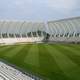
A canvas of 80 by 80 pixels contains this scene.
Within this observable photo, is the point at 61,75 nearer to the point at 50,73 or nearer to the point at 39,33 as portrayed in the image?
the point at 50,73

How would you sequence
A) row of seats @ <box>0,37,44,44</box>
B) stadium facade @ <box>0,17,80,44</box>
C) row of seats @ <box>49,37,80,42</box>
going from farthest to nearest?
1. stadium facade @ <box>0,17,80,44</box>
2. row of seats @ <box>0,37,44,44</box>
3. row of seats @ <box>49,37,80,42</box>

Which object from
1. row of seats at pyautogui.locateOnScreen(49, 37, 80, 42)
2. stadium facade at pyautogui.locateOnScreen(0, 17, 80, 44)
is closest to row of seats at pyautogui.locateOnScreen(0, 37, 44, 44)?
stadium facade at pyautogui.locateOnScreen(0, 17, 80, 44)

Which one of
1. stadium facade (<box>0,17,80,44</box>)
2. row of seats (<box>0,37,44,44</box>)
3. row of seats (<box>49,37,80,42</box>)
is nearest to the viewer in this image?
row of seats (<box>49,37,80,42</box>)

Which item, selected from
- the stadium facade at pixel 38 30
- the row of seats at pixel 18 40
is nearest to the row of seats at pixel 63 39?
the stadium facade at pixel 38 30

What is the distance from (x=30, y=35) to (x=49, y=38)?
6.76 metres

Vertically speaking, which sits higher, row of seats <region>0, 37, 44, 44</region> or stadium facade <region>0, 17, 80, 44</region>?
stadium facade <region>0, 17, 80, 44</region>

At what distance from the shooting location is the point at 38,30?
88312 mm

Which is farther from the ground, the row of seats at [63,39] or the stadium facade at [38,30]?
the stadium facade at [38,30]

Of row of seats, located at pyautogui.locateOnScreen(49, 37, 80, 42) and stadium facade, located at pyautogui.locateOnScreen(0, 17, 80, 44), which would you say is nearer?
row of seats, located at pyautogui.locateOnScreen(49, 37, 80, 42)

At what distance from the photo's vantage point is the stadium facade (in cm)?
8225

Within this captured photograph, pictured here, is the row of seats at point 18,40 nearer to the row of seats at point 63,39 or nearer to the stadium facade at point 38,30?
the stadium facade at point 38,30

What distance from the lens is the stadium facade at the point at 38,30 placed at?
270ft

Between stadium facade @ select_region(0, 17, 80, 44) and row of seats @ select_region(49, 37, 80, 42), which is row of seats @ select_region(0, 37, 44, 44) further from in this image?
row of seats @ select_region(49, 37, 80, 42)

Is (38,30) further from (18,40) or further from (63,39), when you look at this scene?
(63,39)
